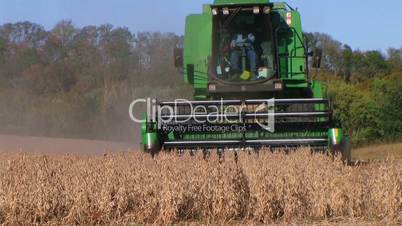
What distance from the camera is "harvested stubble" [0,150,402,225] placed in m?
5.59

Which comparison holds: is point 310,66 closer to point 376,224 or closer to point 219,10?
point 219,10

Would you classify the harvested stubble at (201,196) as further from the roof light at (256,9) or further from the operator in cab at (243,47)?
the roof light at (256,9)

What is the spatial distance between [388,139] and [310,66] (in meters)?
18.9

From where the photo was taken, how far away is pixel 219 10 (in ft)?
33.0

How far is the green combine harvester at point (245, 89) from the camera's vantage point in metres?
8.87

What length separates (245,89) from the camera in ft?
32.0

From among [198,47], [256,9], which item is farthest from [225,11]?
[198,47]

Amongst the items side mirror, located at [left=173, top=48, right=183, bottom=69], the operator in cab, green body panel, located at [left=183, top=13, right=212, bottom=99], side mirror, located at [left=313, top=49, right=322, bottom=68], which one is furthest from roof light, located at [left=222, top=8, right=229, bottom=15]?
side mirror, located at [left=313, top=49, right=322, bottom=68]

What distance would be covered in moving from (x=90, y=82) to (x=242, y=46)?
26.8 meters

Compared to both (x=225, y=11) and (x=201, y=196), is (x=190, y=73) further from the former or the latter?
(x=201, y=196)

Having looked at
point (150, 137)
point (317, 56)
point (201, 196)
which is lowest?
point (201, 196)

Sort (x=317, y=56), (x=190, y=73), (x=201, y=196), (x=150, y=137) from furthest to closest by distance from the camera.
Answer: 1. (x=190, y=73)
2. (x=317, y=56)
3. (x=150, y=137)
4. (x=201, y=196)

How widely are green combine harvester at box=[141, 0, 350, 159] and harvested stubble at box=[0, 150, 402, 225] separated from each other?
8.60 feet

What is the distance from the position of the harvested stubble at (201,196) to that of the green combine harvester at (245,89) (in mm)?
2621
